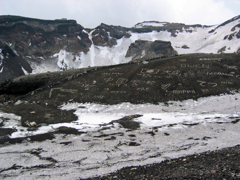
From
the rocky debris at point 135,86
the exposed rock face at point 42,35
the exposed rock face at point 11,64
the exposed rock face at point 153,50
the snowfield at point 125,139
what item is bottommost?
the snowfield at point 125,139

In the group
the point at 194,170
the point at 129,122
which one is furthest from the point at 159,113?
the point at 194,170

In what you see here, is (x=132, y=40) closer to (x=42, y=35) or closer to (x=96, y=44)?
(x=96, y=44)

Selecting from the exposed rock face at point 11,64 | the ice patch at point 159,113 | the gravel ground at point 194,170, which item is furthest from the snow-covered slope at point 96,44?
the gravel ground at point 194,170

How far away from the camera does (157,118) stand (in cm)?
2100

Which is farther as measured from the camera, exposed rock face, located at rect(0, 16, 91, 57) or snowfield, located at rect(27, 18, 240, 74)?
exposed rock face, located at rect(0, 16, 91, 57)

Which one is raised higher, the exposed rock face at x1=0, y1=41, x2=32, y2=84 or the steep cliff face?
the steep cliff face

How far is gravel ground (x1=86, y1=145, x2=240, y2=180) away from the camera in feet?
23.9

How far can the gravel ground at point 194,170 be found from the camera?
7.28 m

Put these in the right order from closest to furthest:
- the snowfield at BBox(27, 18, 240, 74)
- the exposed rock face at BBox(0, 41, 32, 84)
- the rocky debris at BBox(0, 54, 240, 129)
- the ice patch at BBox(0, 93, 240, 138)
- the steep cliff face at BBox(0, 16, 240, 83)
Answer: the ice patch at BBox(0, 93, 240, 138), the rocky debris at BBox(0, 54, 240, 129), the exposed rock face at BBox(0, 41, 32, 84), the snowfield at BBox(27, 18, 240, 74), the steep cliff face at BBox(0, 16, 240, 83)

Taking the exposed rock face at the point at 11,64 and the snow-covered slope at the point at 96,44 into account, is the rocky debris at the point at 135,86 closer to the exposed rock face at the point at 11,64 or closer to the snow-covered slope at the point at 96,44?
the exposed rock face at the point at 11,64

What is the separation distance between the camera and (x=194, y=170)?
316 inches

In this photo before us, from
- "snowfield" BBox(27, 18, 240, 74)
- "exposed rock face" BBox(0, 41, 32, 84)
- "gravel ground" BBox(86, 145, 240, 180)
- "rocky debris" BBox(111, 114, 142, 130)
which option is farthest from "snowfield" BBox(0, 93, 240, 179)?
"snowfield" BBox(27, 18, 240, 74)

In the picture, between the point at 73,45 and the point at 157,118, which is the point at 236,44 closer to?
→ the point at 73,45

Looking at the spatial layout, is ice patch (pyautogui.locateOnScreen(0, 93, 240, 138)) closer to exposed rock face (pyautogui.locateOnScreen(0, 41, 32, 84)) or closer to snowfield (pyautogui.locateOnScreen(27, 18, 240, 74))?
exposed rock face (pyautogui.locateOnScreen(0, 41, 32, 84))
